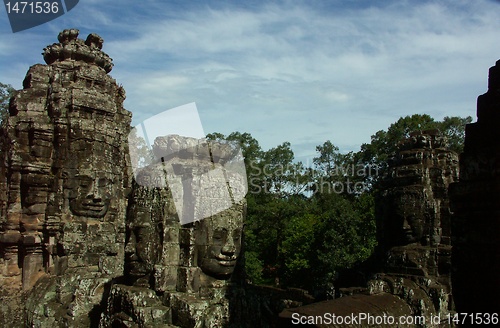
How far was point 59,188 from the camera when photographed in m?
8.94

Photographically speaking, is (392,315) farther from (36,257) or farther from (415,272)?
(36,257)

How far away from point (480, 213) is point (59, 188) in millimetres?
7491

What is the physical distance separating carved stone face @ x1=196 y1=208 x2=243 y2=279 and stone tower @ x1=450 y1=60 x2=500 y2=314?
120 inches

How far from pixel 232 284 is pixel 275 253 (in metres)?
20.3

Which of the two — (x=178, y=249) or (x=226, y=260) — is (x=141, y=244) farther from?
(x=226, y=260)

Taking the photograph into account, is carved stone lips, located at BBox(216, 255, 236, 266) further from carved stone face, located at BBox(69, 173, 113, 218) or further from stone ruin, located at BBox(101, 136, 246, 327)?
carved stone face, located at BBox(69, 173, 113, 218)

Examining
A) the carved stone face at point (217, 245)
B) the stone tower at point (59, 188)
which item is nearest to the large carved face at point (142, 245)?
the carved stone face at point (217, 245)

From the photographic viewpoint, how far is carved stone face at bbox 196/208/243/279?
607 cm

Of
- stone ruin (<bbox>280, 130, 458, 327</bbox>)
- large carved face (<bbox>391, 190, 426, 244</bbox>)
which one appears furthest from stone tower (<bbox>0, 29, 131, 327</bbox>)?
large carved face (<bbox>391, 190, 426, 244</bbox>)

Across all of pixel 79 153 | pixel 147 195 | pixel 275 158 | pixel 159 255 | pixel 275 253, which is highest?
pixel 275 158

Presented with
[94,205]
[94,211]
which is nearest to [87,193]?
[94,205]

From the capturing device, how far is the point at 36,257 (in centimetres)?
897

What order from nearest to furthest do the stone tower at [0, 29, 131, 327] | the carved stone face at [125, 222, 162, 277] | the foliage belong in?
the carved stone face at [125, 222, 162, 277]
the stone tower at [0, 29, 131, 327]
the foliage

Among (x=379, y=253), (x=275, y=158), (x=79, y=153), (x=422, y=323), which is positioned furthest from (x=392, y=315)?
(x=275, y=158)
